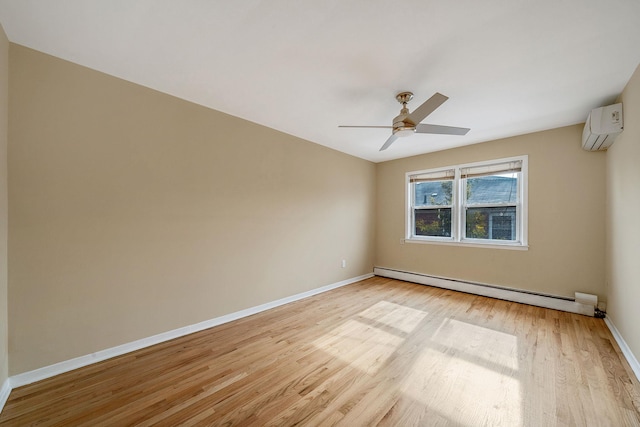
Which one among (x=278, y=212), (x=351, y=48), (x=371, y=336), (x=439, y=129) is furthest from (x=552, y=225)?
(x=278, y=212)

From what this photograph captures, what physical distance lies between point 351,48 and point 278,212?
7.35 feet

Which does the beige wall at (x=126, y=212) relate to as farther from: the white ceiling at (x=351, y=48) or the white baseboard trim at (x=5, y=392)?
the white ceiling at (x=351, y=48)

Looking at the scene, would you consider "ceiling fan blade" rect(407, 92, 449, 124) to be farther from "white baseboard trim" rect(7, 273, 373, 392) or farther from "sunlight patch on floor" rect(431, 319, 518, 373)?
"white baseboard trim" rect(7, 273, 373, 392)

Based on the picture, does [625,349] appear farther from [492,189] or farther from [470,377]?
[492,189]

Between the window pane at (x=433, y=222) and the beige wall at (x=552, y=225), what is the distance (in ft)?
1.17

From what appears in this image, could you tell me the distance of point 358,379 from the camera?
1.94m

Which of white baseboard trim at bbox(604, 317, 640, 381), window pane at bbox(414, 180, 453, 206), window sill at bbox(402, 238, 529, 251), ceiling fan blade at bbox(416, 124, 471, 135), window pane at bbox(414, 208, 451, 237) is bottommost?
white baseboard trim at bbox(604, 317, 640, 381)

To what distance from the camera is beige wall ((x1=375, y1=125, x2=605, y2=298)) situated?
3191mm

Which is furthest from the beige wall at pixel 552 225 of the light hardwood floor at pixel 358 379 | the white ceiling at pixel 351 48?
the white ceiling at pixel 351 48

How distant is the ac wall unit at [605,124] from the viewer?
2.46 meters

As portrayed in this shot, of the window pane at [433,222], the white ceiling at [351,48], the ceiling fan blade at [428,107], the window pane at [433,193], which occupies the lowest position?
A: the window pane at [433,222]

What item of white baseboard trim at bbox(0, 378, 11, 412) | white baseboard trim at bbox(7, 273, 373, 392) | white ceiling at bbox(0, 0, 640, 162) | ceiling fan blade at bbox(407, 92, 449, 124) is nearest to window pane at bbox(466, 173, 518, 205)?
white ceiling at bbox(0, 0, 640, 162)

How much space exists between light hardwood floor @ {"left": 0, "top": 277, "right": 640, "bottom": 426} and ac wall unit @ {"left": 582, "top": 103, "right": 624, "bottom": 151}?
6.88 ft

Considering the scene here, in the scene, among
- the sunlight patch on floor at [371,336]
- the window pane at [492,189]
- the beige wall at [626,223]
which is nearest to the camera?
the beige wall at [626,223]
